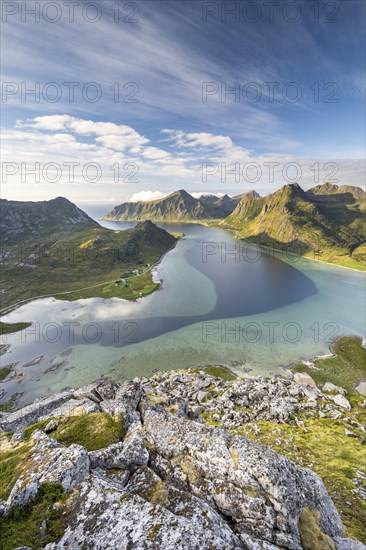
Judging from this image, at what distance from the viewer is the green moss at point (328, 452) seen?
24.7 metres

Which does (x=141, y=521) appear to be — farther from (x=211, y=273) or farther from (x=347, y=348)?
(x=211, y=273)

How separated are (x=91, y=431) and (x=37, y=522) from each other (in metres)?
9.22

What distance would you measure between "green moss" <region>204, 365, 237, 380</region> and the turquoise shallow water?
3.64m

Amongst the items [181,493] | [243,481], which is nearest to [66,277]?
[181,493]

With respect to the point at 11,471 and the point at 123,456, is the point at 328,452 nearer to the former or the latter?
the point at 123,456

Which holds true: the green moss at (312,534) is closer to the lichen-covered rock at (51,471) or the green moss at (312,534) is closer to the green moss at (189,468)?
the green moss at (189,468)

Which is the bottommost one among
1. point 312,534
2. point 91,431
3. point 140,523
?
point 312,534

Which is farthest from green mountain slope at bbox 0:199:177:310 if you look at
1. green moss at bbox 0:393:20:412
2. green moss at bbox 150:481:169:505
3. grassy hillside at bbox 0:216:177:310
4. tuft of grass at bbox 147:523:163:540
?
tuft of grass at bbox 147:523:163:540

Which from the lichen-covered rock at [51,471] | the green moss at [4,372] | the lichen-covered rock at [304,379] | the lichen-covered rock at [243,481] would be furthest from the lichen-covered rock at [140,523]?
the green moss at [4,372]

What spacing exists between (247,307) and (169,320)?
38915mm

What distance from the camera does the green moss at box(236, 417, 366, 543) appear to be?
24.7 m

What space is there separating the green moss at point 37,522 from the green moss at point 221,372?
56.3 meters

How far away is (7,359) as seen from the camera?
253ft

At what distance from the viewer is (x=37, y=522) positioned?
12125 millimetres
